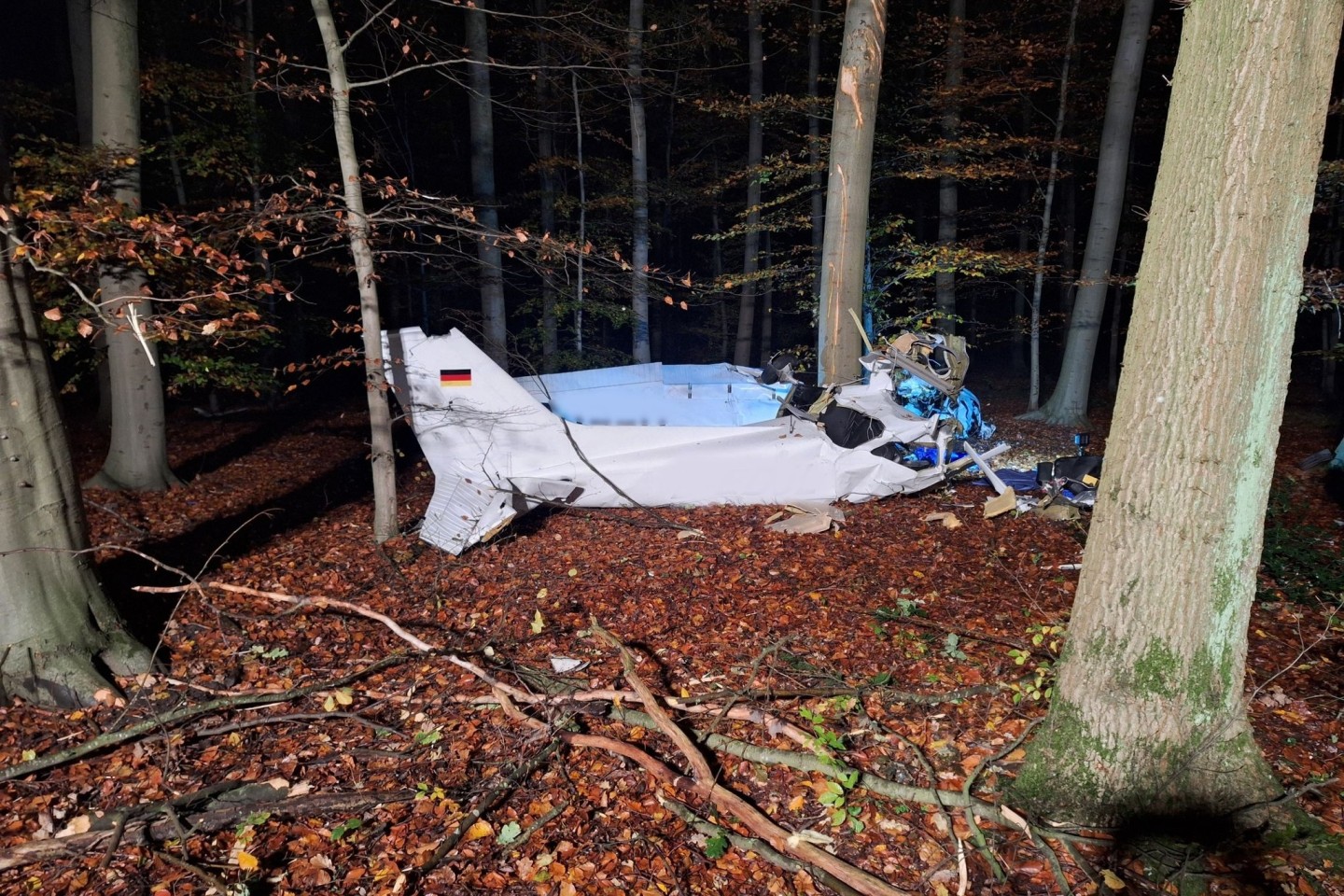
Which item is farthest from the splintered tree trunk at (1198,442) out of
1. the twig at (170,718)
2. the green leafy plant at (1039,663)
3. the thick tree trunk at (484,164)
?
the thick tree trunk at (484,164)

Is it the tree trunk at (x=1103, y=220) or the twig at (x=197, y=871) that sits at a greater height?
the tree trunk at (x=1103, y=220)

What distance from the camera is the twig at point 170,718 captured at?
11.1 feet

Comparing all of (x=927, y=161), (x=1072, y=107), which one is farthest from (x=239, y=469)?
(x=1072, y=107)

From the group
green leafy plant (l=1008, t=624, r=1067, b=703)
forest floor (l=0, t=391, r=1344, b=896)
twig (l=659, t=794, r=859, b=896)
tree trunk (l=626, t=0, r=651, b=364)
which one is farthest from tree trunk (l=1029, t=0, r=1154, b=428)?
twig (l=659, t=794, r=859, b=896)

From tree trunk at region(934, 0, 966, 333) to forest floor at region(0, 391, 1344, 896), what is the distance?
23.1 ft

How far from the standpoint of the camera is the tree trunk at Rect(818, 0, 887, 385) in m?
7.87

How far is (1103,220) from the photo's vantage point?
11148 mm

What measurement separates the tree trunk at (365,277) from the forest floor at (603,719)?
0.46 metres

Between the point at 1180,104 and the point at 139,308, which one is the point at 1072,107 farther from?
the point at 139,308

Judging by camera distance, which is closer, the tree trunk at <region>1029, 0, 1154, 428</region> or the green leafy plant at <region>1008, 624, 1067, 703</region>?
the green leafy plant at <region>1008, 624, 1067, 703</region>

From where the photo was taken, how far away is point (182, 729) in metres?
3.75

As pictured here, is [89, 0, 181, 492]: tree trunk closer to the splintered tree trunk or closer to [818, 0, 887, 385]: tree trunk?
[818, 0, 887, 385]: tree trunk

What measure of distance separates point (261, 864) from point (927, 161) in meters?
13.3

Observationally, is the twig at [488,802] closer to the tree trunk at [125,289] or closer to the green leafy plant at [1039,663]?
the green leafy plant at [1039,663]
